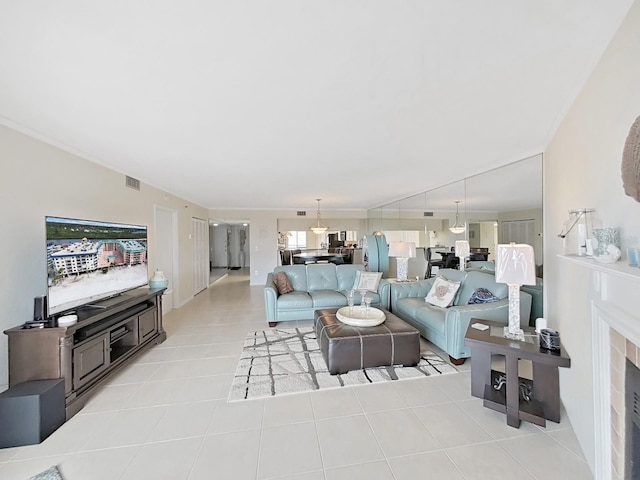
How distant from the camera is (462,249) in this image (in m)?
4.46

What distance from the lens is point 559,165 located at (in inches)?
89.9

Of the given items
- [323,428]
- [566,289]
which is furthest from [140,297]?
[566,289]

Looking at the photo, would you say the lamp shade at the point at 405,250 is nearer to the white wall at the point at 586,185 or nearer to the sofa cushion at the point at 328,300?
the sofa cushion at the point at 328,300

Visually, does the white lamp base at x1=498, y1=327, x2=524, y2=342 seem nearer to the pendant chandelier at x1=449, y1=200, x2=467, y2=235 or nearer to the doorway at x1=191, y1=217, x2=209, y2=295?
the pendant chandelier at x1=449, y1=200, x2=467, y2=235

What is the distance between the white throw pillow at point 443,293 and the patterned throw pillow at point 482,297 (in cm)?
25

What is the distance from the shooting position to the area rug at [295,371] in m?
2.61

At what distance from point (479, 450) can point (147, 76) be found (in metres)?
3.16

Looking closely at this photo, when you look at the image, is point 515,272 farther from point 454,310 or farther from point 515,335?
point 454,310

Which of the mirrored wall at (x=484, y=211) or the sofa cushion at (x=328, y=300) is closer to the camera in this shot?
the mirrored wall at (x=484, y=211)

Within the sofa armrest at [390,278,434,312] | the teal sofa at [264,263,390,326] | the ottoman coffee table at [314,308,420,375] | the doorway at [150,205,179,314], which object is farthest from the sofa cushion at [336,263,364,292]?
the doorway at [150,205,179,314]

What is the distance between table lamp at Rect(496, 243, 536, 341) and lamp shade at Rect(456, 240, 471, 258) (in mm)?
2126

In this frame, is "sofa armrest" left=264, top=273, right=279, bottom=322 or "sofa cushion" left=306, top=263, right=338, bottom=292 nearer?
"sofa armrest" left=264, top=273, right=279, bottom=322

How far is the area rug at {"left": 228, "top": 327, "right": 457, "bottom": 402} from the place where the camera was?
261 centimetres

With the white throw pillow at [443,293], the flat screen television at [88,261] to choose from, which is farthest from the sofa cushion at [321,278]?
the flat screen television at [88,261]
